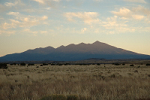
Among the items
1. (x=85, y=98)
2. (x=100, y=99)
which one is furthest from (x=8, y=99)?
(x=100, y=99)

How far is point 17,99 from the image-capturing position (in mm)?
6324

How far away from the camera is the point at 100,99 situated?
6.00 m

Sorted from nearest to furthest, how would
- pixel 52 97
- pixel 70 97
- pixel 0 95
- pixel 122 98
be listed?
1. pixel 52 97
2. pixel 70 97
3. pixel 122 98
4. pixel 0 95

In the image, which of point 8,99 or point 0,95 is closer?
point 8,99

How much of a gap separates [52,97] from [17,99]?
80.6 inches

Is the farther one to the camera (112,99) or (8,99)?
(8,99)

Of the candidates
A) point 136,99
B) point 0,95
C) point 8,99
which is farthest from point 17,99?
point 136,99

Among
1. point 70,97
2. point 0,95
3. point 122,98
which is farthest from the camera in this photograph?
point 0,95

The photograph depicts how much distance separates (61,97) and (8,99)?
256cm

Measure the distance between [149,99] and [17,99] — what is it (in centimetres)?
547

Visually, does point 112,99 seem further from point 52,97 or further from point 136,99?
point 52,97

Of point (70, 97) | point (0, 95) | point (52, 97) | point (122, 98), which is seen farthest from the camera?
point (0, 95)

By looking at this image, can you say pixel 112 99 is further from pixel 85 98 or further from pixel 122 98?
pixel 85 98

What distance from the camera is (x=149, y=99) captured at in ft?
18.8
